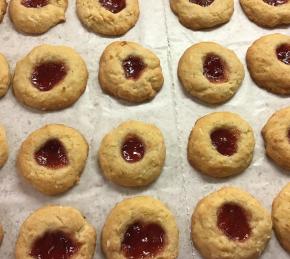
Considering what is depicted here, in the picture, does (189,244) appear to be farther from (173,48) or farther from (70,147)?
(173,48)

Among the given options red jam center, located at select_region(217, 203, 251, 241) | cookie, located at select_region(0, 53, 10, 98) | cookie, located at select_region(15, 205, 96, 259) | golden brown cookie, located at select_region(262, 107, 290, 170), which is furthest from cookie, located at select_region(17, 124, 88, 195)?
golden brown cookie, located at select_region(262, 107, 290, 170)

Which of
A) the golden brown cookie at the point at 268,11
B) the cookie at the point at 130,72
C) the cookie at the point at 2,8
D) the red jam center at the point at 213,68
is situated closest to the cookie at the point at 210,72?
the red jam center at the point at 213,68

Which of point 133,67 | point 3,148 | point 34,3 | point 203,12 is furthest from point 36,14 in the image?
point 203,12

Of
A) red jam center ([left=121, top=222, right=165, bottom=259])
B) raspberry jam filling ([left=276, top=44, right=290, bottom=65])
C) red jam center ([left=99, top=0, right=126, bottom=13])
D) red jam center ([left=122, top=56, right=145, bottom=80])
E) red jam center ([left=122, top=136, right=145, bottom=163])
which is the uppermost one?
red jam center ([left=99, top=0, right=126, bottom=13])

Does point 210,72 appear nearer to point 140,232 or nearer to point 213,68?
point 213,68

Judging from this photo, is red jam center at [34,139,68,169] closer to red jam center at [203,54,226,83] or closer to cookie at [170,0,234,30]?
red jam center at [203,54,226,83]

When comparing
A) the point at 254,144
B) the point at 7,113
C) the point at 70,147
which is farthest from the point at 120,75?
the point at 254,144

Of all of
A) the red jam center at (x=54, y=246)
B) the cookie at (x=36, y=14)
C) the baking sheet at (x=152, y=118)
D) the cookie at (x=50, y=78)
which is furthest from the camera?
the cookie at (x=36, y=14)

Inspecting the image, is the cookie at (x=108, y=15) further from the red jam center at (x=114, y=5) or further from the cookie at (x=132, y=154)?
the cookie at (x=132, y=154)
